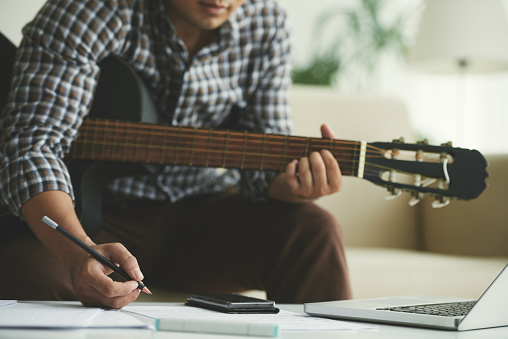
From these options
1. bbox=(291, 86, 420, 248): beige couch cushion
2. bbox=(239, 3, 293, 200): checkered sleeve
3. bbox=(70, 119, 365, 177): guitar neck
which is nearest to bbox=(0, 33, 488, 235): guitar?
bbox=(70, 119, 365, 177): guitar neck

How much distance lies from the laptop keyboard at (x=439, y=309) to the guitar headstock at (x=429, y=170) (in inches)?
11.6

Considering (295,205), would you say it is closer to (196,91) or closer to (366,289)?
(196,91)

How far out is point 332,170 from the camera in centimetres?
117

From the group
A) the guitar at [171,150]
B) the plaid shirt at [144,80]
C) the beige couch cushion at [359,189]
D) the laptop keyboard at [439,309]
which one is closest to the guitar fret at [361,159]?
the guitar at [171,150]

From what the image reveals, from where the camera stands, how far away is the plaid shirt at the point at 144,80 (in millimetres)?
1088

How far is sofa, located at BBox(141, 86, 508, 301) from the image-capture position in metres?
1.63

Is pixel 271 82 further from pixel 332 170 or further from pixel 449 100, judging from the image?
pixel 449 100

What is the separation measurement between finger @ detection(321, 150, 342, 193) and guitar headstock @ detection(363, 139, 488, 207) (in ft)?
0.17

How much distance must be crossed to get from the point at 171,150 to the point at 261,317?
534mm

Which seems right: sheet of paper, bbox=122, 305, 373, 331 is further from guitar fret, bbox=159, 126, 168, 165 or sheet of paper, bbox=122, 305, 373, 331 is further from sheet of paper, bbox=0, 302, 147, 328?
guitar fret, bbox=159, 126, 168, 165

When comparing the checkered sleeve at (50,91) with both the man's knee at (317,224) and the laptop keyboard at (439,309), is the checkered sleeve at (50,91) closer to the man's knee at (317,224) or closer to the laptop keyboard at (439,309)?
the man's knee at (317,224)

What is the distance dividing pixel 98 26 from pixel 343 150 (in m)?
0.51

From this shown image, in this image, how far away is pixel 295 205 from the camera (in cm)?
130

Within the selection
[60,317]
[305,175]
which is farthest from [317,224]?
[60,317]
